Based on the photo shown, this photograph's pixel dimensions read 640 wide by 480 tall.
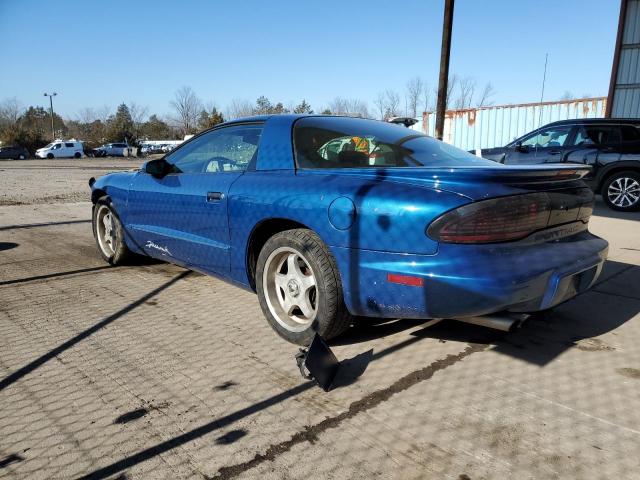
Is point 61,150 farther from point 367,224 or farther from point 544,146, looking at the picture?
point 367,224

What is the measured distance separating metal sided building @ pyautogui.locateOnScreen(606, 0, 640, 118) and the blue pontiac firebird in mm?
13169

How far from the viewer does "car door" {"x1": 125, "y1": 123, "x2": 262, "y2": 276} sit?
3521mm

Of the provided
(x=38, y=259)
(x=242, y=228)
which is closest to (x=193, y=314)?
(x=242, y=228)

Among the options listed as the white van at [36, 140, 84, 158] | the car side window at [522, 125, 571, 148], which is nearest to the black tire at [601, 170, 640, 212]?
the car side window at [522, 125, 571, 148]

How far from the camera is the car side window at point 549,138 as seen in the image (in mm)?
9711

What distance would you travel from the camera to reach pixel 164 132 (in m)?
81.1

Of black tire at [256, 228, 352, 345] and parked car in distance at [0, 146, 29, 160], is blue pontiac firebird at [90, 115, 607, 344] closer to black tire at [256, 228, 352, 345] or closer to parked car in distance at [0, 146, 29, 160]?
black tire at [256, 228, 352, 345]

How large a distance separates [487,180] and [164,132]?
84.9m

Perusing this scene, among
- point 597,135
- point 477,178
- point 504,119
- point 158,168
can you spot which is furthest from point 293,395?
point 504,119

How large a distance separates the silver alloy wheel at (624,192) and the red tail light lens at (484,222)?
8.27m

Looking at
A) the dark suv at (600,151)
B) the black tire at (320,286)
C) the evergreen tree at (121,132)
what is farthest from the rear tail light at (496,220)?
the evergreen tree at (121,132)

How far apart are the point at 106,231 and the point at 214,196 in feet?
7.32

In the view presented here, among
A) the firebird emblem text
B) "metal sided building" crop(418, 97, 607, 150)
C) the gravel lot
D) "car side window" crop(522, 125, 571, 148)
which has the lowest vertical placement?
the gravel lot

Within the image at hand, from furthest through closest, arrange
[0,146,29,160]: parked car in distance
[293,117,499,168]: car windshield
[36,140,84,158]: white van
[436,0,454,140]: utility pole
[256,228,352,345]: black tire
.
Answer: [36,140,84,158]: white van → [0,146,29,160]: parked car in distance → [436,0,454,140]: utility pole → [293,117,499,168]: car windshield → [256,228,352,345]: black tire
